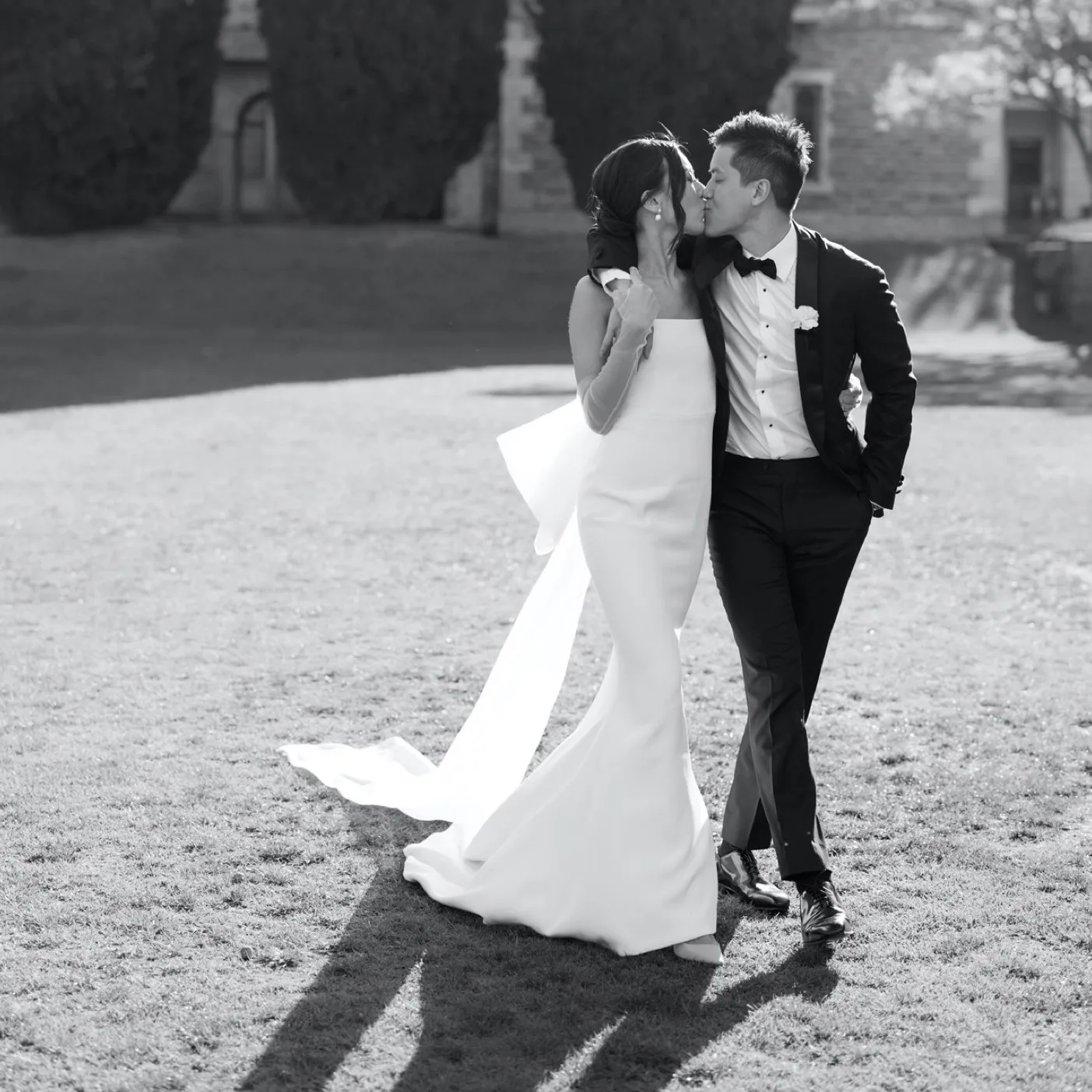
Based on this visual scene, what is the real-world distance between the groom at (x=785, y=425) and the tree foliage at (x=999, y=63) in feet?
76.1

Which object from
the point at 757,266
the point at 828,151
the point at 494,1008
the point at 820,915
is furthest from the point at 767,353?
the point at 828,151

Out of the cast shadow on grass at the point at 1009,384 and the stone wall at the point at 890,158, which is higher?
the stone wall at the point at 890,158

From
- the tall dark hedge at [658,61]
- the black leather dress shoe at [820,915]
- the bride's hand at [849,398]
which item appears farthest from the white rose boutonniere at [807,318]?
the tall dark hedge at [658,61]

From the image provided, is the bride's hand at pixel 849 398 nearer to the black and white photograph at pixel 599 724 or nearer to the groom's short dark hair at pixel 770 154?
the black and white photograph at pixel 599 724

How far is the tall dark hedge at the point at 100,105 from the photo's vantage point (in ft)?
86.3

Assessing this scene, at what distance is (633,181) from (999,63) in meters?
25.3

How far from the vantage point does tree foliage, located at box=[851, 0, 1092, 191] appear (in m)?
25.4

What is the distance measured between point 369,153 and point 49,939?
82.0 feet

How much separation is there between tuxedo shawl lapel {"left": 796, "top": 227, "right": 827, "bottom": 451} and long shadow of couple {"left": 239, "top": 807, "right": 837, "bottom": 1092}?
136 cm

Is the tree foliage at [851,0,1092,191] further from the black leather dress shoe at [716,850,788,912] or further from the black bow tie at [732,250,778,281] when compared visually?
the black leather dress shoe at [716,850,788,912]

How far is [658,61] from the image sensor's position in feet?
90.6

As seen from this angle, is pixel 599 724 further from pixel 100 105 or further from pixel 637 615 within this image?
pixel 100 105

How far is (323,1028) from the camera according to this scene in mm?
3650

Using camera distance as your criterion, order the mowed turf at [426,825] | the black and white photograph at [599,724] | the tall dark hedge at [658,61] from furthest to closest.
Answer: the tall dark hedge at [658,61]
the black and white photograph at [599,724]
the mowed turf at [426,825]
